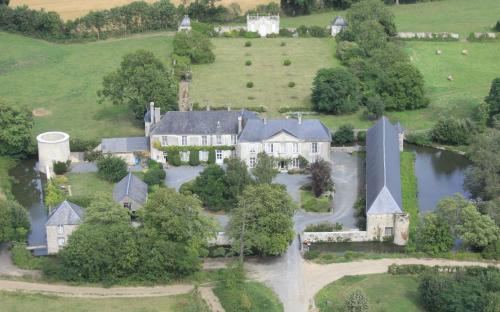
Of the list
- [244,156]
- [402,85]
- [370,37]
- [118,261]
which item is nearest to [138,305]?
[118,261]

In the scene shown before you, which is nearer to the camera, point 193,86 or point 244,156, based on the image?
point 244,156

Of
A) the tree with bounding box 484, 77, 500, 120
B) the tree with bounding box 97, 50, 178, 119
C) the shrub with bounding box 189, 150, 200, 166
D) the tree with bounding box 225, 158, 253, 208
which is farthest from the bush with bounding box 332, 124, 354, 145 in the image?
the tree with bounding box 225, 158, 253, 208

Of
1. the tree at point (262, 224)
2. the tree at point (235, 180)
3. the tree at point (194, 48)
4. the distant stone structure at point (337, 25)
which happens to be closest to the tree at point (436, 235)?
the tree at point (262, 224)

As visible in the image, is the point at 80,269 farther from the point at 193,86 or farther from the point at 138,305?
the point at 193,86

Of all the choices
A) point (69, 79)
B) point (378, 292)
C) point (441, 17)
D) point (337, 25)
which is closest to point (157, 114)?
point (69, 79)

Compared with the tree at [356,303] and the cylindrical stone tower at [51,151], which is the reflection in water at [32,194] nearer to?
the cylindrical stone tower at [51,151]

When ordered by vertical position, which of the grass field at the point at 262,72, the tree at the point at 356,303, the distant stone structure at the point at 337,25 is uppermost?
the distant stone structure at the point at 337,25
